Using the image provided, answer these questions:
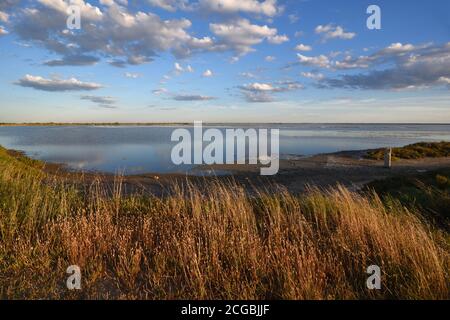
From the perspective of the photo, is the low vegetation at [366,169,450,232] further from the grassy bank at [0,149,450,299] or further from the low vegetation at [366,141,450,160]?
the low vegetation at [366,141,450,160]

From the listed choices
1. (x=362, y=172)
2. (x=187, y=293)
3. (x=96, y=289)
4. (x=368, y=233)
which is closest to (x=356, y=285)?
(x=368, y=233)

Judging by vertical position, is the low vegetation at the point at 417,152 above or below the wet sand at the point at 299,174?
above

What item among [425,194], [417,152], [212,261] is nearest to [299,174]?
[425,194]

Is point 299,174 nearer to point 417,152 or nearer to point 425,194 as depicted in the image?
point 425,194

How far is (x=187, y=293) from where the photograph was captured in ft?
15.0

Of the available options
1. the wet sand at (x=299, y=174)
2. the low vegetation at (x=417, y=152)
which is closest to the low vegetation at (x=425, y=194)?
the wet sand at (x=299, y=174)

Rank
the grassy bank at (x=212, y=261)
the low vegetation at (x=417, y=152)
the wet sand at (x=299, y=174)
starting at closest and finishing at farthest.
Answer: the grassy bank at (x=212, y=261)
the wet sand at (x=299, y=174)
the low vegetation at (x=417, y=152)

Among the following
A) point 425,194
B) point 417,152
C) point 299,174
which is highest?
point 417,152

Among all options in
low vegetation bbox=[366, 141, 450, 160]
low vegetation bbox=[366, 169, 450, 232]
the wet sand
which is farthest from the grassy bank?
low vegetation bbox=[366, 141, 450, 160]

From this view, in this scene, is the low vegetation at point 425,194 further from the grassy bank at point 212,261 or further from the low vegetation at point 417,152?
the low vegetation at point 417,152

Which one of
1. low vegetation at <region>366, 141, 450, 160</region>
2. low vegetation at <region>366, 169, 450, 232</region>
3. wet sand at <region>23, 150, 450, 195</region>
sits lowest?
wet sand at <region>23, 150, 450, 195</region>

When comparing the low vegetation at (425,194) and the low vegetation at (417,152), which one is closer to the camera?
the low vegetation at (425,194)


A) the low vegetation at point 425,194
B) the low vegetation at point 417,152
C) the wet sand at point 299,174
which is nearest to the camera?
the low vegetation at point 425,194
